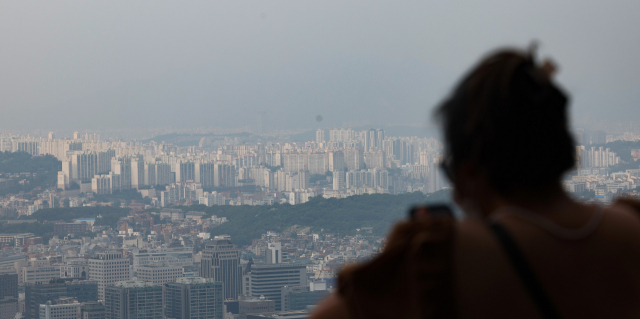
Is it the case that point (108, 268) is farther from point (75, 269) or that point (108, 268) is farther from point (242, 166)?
point (242, 166)

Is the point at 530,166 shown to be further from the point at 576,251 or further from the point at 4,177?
the point at 4,177

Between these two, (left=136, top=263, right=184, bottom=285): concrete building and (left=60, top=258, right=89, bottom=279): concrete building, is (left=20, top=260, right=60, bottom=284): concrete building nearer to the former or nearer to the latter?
(left=60, top=258, right=89, bottom=279): concrete building

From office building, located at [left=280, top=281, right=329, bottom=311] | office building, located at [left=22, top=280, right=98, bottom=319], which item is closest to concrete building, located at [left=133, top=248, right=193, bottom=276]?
office building, located at [left=22, top=280, right=98, bottom=319]

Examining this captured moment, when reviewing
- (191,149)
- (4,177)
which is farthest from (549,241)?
(191,149)

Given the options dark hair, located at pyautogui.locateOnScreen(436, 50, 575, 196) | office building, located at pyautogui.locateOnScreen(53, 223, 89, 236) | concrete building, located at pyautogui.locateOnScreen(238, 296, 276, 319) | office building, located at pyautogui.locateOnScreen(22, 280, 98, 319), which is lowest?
concrete building, located at pyautogui.locateOnScreen(238, 296, 276, 319)

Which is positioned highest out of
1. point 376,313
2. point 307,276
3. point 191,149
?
point 191,149

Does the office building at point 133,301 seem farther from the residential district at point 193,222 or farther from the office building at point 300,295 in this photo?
the office building at point 300,295

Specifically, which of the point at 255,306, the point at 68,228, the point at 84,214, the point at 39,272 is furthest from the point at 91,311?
the point at 84,214
